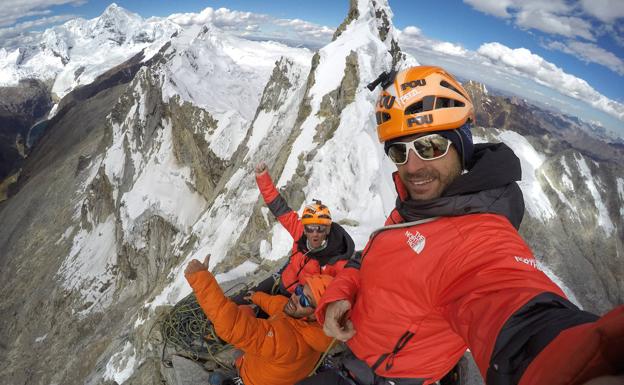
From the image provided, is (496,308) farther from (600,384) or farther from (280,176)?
(280,176)

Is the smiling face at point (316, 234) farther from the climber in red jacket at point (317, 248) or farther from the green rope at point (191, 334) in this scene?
the green rope at point (191, 334)

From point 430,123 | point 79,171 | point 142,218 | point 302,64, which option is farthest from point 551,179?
point 79,171

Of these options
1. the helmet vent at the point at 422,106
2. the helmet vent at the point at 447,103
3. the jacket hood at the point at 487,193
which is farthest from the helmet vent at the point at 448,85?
the jacket hood at the point at 487,193

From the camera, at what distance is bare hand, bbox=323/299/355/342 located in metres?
2.99

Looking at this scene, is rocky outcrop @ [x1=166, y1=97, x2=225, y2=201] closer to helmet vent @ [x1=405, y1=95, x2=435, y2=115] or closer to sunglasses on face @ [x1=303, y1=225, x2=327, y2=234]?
sunglasses on face @ [x1=303, y1=225, x2=327, y2=234]

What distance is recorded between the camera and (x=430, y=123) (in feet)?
10.9

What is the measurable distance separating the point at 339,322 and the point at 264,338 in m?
1.64

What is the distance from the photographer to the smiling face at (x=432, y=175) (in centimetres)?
302

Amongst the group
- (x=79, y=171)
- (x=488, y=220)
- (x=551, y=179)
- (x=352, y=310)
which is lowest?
(x=79, y=171)

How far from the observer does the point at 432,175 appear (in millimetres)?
3061

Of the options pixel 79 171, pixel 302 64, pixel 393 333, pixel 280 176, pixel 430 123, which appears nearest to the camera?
pixel 393 333

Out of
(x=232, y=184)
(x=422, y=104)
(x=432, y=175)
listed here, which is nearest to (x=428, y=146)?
(x=432, y=175)

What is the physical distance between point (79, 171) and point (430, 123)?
8245 cm

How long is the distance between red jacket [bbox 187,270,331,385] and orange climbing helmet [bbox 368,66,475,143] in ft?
9.12
